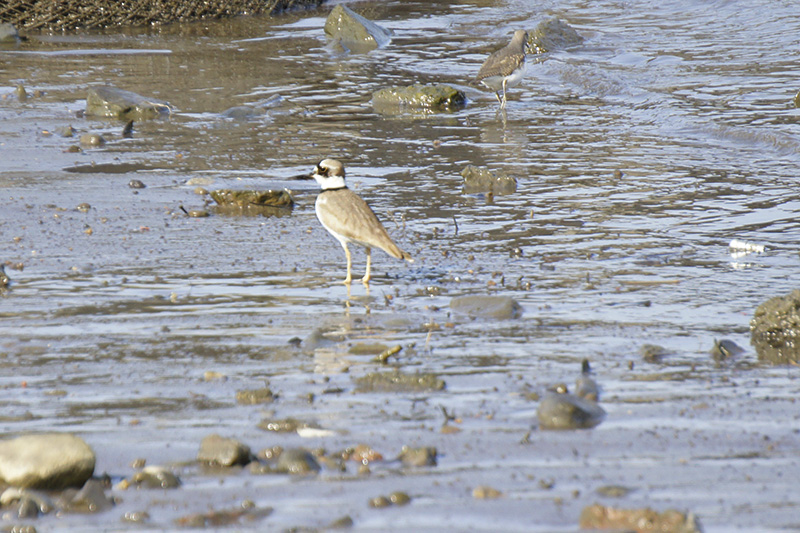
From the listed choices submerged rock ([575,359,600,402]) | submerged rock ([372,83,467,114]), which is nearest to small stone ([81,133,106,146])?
submerged rock ([372,83,467,114])

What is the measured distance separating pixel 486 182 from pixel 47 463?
16.5 feet

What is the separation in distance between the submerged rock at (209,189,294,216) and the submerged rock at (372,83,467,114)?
12.1 feet

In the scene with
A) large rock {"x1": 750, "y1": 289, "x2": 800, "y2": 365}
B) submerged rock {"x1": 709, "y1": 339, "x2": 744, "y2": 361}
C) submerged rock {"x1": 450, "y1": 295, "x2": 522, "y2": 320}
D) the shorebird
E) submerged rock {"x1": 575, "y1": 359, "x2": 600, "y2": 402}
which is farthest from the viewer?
the shorebird

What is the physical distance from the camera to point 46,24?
51.3ft

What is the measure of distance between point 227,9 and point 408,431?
15.2m

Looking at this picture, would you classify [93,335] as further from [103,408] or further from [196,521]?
[196,521]

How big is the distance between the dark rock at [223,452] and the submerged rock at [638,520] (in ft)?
4.00

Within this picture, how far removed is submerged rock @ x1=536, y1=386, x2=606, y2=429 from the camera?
3814 millimetres

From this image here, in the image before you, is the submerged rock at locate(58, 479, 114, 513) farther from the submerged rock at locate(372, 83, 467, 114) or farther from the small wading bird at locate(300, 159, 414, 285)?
the submerged rock at locate(372, 83, 467, 114)

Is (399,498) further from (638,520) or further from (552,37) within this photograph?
(552,37)

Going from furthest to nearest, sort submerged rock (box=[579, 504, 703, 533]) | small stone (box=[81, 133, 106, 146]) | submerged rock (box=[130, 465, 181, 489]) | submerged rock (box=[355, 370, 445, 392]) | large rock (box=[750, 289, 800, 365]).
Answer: small stone (box=[81, 133, 106, 146]), large rock (box=[750, 289, 800, 365]), submerged rock (box=[355, 370, 445, 392]), submerged rock (box=[130, 465, 181, 489]), submerged rock (box=[579, 504, 703, 533])

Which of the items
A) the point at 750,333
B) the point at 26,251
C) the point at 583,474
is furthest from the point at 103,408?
the point at 750,333

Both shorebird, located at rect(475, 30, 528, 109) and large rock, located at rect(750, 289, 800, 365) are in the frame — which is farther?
shorebird, located at rect(475, 30, 528, 109)

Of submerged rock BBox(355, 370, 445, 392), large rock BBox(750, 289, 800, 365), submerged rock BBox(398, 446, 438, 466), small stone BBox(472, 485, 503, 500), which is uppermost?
large rock BBox(750, 289, 800, 365)
